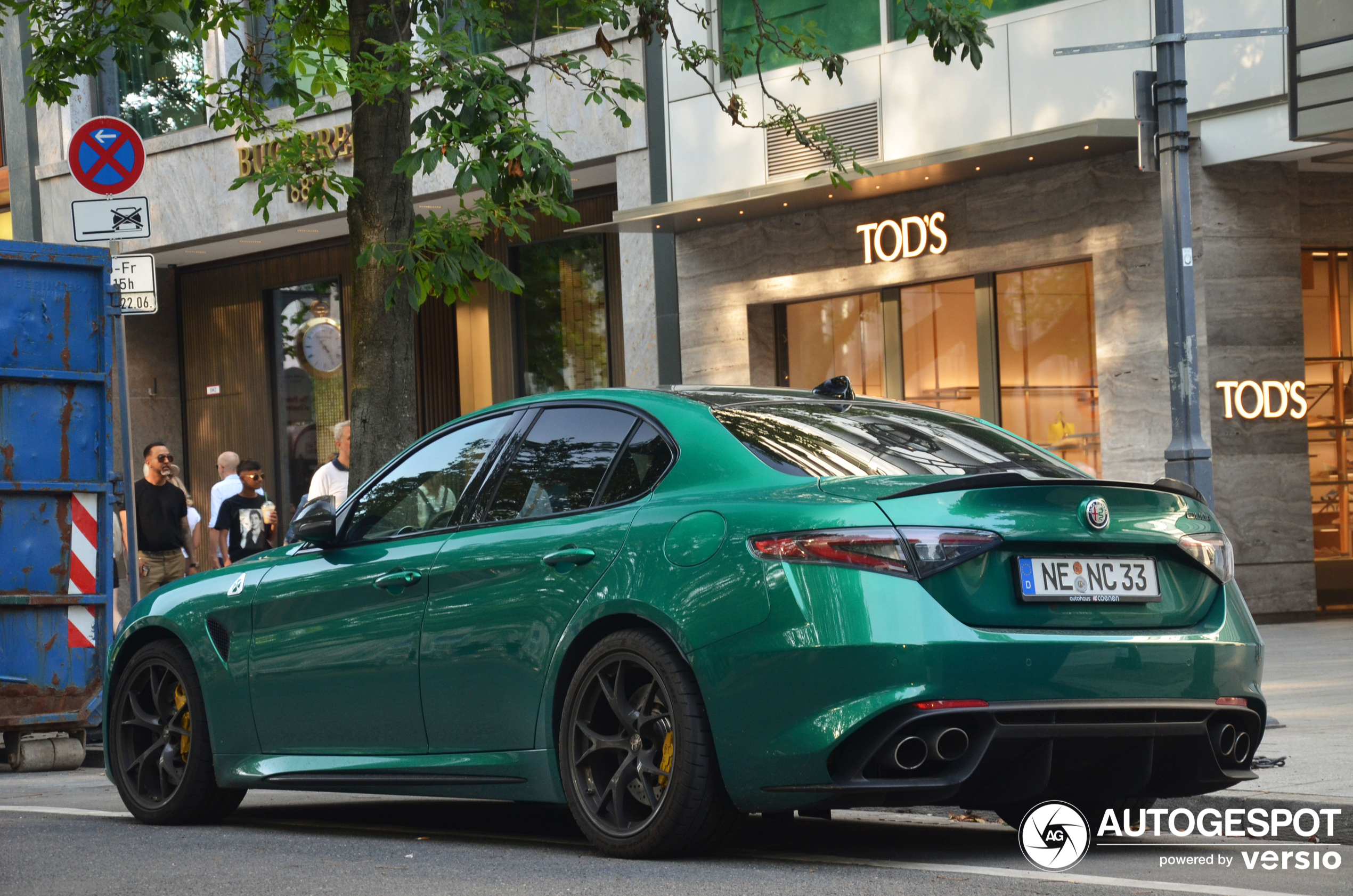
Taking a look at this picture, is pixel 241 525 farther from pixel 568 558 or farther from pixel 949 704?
pixel 949 704

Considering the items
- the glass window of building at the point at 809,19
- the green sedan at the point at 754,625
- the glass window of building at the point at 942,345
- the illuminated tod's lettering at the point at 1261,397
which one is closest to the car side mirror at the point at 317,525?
the green sedan at the point at 754,625

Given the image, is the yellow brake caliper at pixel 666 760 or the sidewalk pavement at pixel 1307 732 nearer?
the yellow brake caliper at pixel 666 760

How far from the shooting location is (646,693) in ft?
18.0

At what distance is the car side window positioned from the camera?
21.3ft

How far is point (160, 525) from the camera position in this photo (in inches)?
624

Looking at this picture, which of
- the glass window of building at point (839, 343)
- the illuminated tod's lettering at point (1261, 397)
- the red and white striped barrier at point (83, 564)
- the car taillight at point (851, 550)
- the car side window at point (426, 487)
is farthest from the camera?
the glass window of building at point (839, 343)

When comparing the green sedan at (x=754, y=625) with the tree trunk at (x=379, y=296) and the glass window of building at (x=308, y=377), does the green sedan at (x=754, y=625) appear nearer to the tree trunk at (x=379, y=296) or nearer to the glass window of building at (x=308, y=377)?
the tree trunk at (x=379, y=296)

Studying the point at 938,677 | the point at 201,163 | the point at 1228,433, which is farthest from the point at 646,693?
the point at 201,163

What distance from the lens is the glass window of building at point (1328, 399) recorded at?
687 inches

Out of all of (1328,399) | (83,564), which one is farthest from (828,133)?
(83,564)

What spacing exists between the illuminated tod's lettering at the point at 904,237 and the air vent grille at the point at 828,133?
29.2 inches

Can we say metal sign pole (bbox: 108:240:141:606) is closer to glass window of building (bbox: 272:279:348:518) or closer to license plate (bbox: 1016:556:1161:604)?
license plate (bbox: 1016:556:1161:604)

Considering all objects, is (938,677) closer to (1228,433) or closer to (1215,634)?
(1215,634)

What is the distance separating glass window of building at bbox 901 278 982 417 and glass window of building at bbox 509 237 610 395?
14.1 ft
